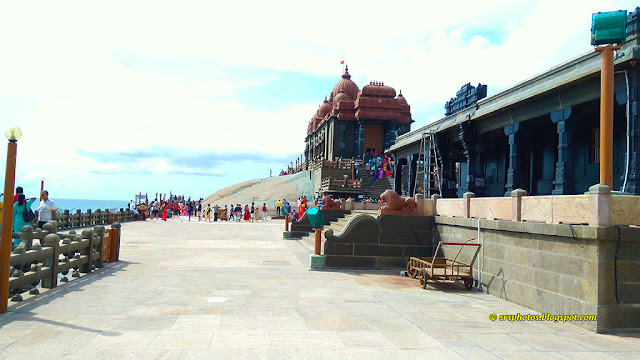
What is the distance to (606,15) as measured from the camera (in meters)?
8.88

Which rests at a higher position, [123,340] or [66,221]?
[66,221]

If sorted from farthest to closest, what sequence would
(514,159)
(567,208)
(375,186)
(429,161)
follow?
(375,186), (429,161), (514,159), (567,208)

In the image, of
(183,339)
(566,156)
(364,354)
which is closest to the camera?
(364,354)

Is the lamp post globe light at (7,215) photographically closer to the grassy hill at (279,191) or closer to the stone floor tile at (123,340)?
the stone floor tile at (123,340)

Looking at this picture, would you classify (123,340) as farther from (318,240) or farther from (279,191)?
(279,191)

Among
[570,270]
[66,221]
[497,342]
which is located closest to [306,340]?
[497,342]

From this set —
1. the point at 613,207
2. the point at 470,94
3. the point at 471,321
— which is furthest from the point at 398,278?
the point at 470,94

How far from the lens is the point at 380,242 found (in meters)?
13.3

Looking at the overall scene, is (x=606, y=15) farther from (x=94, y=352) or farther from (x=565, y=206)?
(x=94, y=352)

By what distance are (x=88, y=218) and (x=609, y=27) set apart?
2974cm

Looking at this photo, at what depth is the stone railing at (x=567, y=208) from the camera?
283 inches

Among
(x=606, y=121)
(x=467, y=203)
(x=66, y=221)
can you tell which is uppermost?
(x=606, y=121)

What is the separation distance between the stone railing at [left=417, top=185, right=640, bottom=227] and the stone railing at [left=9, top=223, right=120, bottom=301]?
9.13m

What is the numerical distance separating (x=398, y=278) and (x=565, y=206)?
16.2 ft
